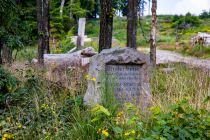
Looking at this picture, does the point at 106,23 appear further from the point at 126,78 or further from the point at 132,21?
the point at 132,21

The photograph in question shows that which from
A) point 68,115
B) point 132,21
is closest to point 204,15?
point 132,21

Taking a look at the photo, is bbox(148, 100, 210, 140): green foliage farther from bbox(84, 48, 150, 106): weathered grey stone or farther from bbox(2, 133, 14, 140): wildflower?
bbox(84, 48, 150, 106): weathered grey stone

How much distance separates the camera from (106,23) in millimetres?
10562

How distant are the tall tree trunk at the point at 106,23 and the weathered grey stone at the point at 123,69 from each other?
2.62m

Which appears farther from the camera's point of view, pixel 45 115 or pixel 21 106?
pixel 21 106

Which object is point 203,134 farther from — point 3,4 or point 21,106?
point 3,4

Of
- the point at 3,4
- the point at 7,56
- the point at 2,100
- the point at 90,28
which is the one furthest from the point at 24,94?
the point at 90,28

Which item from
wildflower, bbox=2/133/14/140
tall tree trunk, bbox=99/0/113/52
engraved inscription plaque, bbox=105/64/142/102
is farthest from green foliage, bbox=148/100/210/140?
tall tree trunk, bbox=99/0/113/52

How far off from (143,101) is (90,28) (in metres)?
51.2

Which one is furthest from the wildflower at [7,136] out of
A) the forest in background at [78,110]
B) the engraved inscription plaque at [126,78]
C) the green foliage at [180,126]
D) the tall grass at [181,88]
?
the engraved inscription plaque at [126,78]

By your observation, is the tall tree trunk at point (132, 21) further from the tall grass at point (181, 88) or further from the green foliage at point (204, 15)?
the green foliage at point (204, 15)

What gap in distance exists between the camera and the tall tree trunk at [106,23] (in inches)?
408

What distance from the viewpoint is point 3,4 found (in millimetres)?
7402

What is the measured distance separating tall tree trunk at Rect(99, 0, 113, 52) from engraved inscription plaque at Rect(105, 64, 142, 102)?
2696 mm
